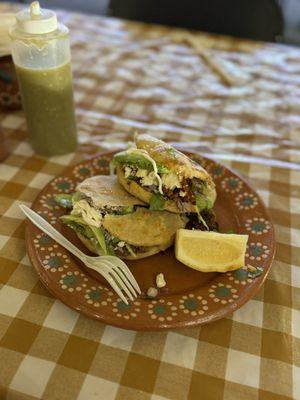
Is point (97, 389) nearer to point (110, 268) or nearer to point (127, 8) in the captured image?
point (110, 268)

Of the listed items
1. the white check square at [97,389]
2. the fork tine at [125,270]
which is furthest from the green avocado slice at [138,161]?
the white check square at [97,389]

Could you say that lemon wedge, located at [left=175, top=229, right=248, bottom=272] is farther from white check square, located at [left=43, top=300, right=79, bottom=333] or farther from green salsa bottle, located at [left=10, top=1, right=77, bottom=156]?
green salsa bottle, located at [left=10, top=1, right=77, bottom=156]

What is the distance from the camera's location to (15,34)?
A: 3.62ft

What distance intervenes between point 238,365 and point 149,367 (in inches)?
6.9

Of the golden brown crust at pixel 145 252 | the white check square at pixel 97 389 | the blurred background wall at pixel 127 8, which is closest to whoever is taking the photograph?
the white check square at pixel 97 389

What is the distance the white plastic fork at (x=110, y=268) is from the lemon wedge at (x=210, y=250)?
0.42 feet

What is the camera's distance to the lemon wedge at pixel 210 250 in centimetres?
90

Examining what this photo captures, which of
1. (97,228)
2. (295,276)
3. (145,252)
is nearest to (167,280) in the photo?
(145,252)

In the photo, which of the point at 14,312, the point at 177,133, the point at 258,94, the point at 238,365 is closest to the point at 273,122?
the point at 258,94

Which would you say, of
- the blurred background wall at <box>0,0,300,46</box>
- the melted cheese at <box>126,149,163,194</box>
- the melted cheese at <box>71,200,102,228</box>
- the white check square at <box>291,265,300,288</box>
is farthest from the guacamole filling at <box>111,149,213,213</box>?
the blurred background wall at <box>0,0,300,46</box>

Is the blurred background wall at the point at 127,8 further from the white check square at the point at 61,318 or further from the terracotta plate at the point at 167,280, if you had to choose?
the white check square at the point at 61,318

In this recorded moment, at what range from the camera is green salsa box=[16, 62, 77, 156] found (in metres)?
1.19

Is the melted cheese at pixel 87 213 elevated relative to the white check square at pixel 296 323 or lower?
elevated

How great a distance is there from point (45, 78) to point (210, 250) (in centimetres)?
70
